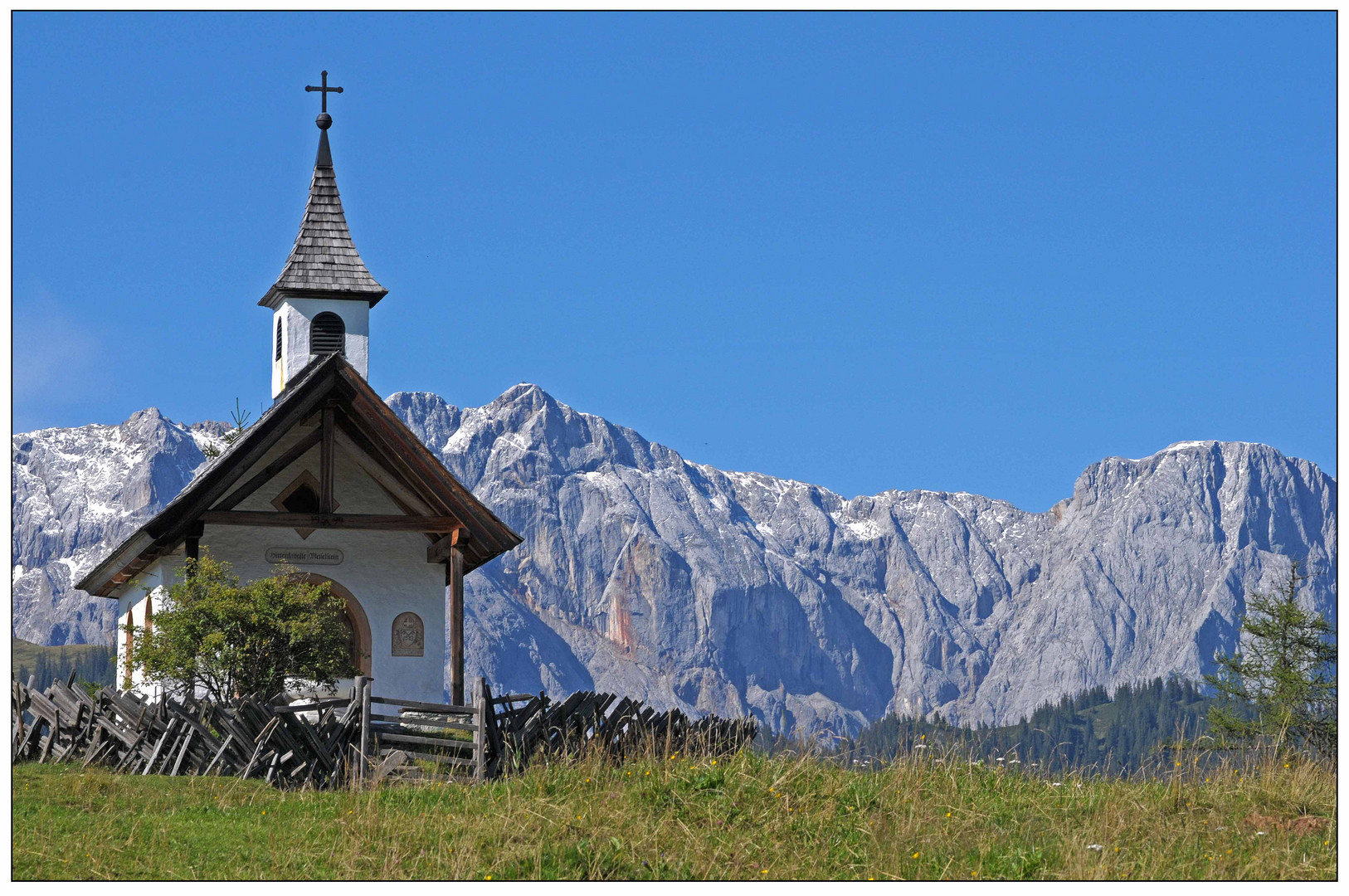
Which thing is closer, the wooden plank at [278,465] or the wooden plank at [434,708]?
the wooden plank at [434,708]

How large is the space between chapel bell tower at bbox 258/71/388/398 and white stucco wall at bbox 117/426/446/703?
3.09 m

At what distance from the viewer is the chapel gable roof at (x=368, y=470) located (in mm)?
27875

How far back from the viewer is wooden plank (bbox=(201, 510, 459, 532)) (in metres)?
28.3

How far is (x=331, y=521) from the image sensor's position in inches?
1131

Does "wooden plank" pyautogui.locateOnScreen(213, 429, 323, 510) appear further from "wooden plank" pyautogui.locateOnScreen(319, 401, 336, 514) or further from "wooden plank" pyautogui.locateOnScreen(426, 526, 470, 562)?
"wooden plank" pyautogui.locateOnScreen(426, 526, 470, 562)

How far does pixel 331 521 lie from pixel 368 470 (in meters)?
1.87

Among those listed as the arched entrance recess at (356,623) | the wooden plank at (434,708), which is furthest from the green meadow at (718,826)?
the arched entrance recess at (356,623)

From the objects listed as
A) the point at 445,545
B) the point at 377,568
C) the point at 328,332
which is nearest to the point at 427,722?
the point at 445,545

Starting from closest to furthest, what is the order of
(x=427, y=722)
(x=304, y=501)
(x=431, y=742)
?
1. (x=431, y=742)
2. (x=427, y=722)
3. (x=304, y=501)

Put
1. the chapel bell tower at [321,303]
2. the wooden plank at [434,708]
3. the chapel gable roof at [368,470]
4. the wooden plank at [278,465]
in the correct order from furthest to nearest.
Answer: the chapel bell tower at [321,303] → the wooden plank at [278,465] → the chapel gable roof at [368,470] → the wooden plank at [434,708]

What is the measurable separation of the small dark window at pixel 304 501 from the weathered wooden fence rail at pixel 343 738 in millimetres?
7337

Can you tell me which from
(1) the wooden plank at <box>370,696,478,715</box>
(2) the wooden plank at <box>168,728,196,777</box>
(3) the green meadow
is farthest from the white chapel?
(3) the green meadow

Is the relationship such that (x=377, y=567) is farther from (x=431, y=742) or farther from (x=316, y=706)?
(x=431, y=742)

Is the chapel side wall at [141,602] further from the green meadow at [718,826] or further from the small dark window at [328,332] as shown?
the green meadow at [718,826]
